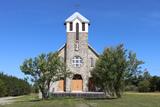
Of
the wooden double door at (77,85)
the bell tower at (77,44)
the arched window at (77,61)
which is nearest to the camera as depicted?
the wooden double door at (77,85)

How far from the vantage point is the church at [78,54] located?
2817 inches

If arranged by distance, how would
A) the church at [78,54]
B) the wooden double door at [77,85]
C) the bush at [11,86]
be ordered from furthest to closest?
1. the bush at [11,86]
2. the church at [78,54]
3. the wooden double door at [77,85]

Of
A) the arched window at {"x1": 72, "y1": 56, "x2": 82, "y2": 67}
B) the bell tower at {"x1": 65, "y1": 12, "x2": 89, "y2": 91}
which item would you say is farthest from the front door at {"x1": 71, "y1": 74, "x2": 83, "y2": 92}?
the arched window at {"x1": 72, "y1": 56, "x2": 82, "y2": 67}

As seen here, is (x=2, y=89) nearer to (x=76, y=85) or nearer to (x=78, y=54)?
(x=76, y=85)

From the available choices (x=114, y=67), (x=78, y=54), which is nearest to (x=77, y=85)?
(x=78, y=54)

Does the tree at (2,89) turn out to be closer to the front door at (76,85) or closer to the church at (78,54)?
the church at (78,54)

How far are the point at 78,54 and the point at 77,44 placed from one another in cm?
167

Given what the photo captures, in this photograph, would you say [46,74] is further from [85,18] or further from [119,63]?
[85,18]

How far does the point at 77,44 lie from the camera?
71.9m

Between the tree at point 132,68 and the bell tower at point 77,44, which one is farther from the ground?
the bell tower at point 77,44

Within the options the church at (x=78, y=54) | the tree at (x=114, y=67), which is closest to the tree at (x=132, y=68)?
the tree at (x=114, y=67)

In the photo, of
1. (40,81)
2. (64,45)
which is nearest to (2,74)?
(64,45)

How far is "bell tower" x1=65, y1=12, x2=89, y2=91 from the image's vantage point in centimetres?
7169

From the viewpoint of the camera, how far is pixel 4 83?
71562 mm
